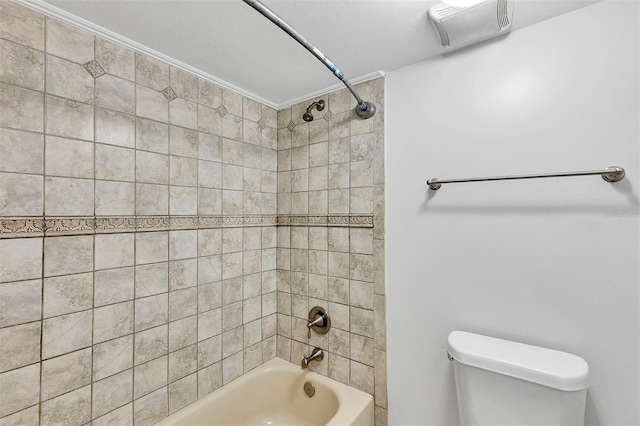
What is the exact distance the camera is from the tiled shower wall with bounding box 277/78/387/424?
5.35ft

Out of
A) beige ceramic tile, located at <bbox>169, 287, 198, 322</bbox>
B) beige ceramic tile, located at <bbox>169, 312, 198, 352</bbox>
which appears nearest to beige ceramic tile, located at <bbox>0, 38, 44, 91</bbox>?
beige ceramic tile, located at <bbox>169, 287, 198, 322</bbox>

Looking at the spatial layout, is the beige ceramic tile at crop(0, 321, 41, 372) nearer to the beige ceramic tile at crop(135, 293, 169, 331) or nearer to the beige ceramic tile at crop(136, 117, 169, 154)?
the beige ceramic tile at crop(135, 293, 169, 331)

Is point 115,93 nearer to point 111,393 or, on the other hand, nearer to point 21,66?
point 21,66

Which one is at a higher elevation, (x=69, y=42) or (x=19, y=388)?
(x=69, y=42)

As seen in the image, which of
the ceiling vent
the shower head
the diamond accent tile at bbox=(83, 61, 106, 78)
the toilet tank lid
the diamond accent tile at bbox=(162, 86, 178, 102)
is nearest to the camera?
the toilet tank lid

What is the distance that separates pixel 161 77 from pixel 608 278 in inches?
83.3

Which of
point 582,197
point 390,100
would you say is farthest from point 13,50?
point 582,197

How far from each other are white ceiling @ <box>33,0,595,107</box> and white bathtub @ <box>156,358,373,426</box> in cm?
181

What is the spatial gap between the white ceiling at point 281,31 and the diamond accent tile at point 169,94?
→ 164 millimetres

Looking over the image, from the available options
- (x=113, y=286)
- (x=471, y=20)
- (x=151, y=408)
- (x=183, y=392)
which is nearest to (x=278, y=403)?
(x=183, y=392)

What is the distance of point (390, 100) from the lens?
1.61m

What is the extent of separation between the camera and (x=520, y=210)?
1235mm

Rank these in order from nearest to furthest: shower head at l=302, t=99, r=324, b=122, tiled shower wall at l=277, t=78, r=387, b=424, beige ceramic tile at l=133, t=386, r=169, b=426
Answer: beige ceramic tile at l=133, t=386, r=169, b=426 → tiled shower wall at l=277, t=78, r=387, b=424 → shower head at l=302, t=99, r=324, b=122

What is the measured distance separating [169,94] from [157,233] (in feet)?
2.33
